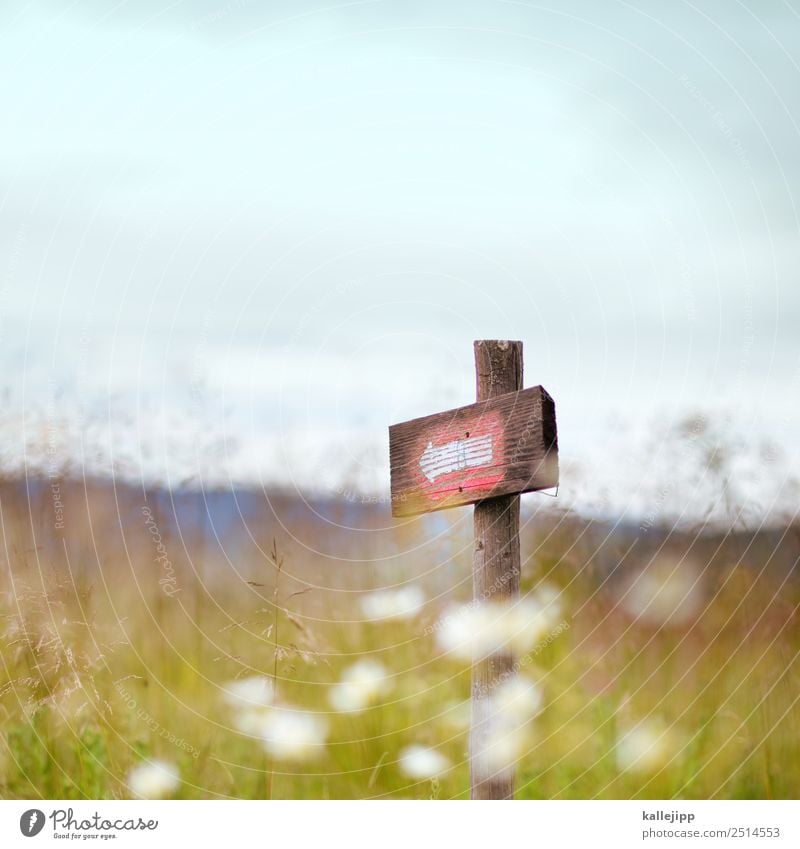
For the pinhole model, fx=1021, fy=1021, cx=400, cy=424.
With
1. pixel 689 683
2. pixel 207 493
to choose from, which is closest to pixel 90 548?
pixel 207 493

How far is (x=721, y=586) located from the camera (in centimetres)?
254

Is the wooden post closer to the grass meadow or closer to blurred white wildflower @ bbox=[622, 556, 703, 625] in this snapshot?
the grass meadow

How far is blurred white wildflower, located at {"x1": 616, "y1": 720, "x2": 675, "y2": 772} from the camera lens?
7.32 ft

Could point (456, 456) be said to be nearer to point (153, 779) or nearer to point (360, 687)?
point (360, 687)

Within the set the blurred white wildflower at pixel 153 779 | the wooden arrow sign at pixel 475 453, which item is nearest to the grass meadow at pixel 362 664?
the blurred white wildflower at pixel 153 779

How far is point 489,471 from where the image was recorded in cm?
190

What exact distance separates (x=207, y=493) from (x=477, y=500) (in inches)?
36.8

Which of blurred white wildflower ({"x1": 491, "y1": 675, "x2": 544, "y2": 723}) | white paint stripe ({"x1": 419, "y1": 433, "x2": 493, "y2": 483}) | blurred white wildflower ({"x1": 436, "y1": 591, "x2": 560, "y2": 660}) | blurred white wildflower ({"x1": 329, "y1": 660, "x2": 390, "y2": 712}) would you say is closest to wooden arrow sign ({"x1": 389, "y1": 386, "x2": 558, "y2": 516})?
white paint stripe ({"x1": 419, "y1": 433, "x2": 493, "y2": 483})

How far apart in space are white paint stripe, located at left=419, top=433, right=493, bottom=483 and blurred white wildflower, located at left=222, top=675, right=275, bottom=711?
638 mm

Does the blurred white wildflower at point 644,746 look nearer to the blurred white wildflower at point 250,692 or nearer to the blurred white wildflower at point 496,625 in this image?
the blurred white wildflower at point 496,625

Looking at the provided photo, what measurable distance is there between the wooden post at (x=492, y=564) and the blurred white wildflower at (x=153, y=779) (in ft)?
2.21

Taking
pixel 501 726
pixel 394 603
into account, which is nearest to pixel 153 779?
pixel 394 603

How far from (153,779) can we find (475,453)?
1007mm
